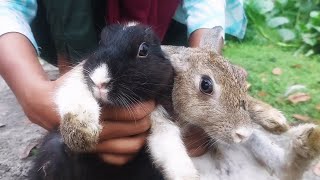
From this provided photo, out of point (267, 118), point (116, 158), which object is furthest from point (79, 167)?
point (267, 118)

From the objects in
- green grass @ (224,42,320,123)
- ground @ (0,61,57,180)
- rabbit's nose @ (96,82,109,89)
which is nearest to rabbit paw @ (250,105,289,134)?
rabbit's nose @ (96,82,109,89)

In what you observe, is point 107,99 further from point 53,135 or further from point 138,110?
point 53,135

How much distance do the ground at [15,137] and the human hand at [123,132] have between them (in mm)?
811

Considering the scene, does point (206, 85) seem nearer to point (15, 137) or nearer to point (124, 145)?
point (124, 145)

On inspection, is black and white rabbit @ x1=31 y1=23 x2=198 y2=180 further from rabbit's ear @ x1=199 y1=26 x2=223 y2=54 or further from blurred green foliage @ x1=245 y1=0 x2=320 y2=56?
blurred green foliage @ x1=245 y1=0 x2=320 y2=56

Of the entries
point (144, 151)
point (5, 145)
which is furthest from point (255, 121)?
point (5, 145)

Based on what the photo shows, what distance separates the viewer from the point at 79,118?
1670 millimetres

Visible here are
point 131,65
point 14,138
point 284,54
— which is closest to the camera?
point 131,65

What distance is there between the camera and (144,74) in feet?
5.93

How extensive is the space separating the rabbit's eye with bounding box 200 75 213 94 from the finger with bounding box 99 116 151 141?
0.22 metres

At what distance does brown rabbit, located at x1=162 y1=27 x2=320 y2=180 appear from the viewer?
73.5 inches

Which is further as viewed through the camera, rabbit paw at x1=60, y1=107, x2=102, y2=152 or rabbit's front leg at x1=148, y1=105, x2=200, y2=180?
rabbit's front leg at x1=148, y1=105, x2=200, y2=180

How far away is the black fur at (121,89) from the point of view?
1739 millimetres

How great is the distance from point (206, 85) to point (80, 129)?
1.63 ft
